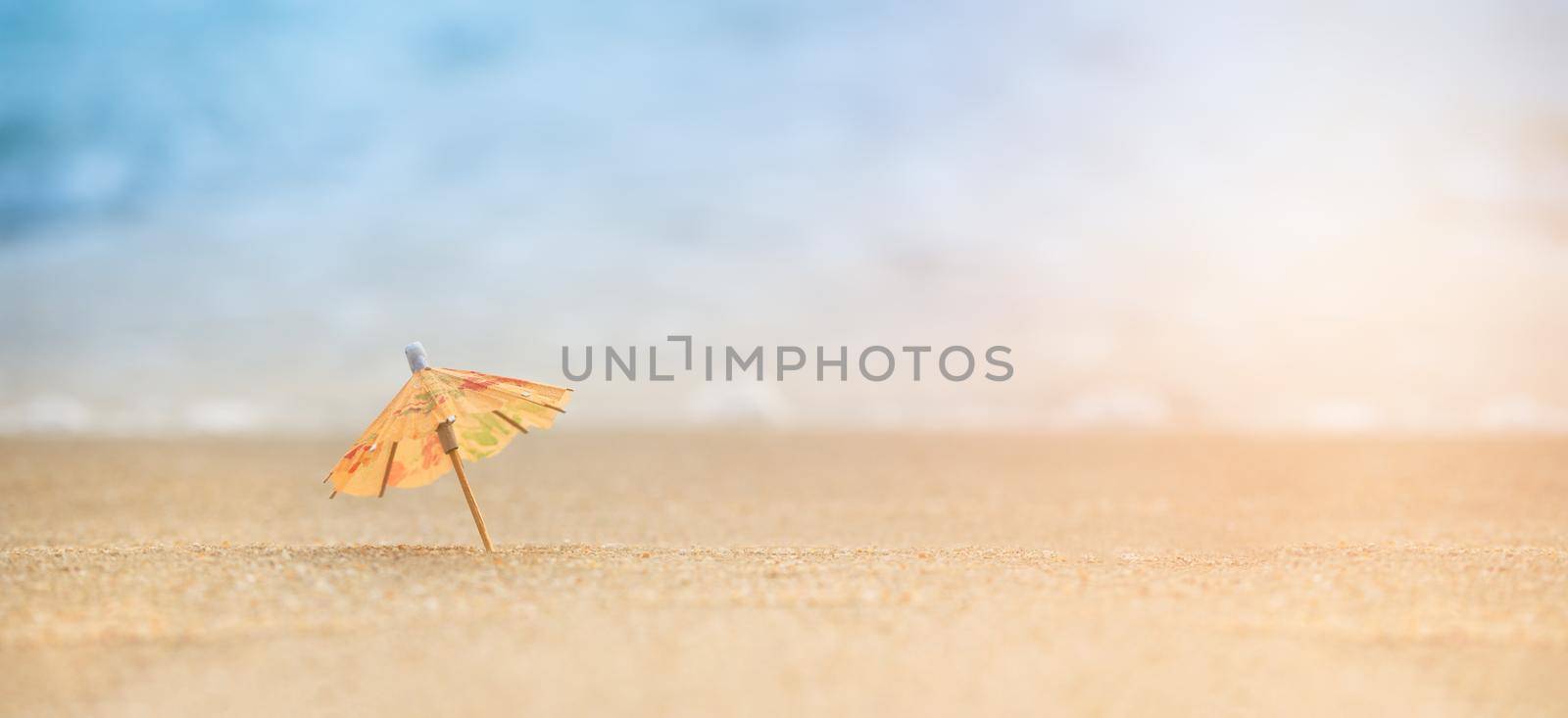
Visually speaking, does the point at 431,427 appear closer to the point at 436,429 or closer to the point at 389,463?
the point at 436,429

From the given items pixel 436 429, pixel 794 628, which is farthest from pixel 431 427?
pixel 794 628

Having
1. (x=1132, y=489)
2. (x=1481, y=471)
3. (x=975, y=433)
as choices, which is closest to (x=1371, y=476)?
(x=1481, y=471)

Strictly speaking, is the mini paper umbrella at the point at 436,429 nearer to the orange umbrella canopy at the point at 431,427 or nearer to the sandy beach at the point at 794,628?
the orange umbrella canopy at the point at 431,427

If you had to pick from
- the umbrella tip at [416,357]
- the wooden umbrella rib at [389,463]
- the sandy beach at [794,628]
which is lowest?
the sandy beach at [794,628]

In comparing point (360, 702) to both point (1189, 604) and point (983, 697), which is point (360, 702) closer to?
point (983, 697)

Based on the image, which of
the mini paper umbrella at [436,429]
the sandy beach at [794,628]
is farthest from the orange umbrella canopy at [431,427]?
the sandy beach at [794,628]

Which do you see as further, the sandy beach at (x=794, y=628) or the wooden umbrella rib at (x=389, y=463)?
the wooden umbrella rib at (x=389, y=463)

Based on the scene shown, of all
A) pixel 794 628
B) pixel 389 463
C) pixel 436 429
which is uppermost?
pixel 436 429

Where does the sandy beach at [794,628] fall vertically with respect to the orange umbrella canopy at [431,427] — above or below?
below
